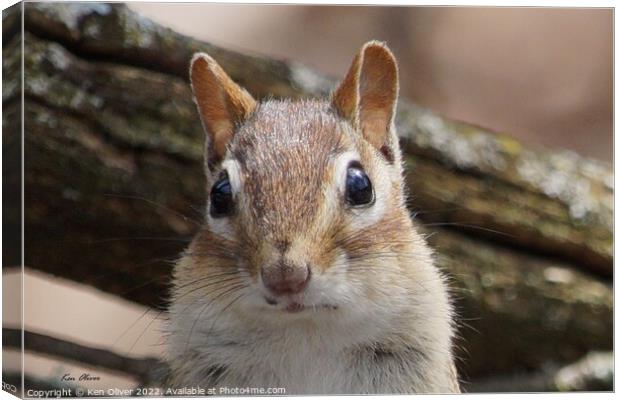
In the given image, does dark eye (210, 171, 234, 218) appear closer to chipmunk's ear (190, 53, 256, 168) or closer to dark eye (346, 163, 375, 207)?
chipmunk's ear (190, 53, 256, 168)

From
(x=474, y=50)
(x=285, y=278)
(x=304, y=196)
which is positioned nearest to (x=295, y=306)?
(x=285, y=278)

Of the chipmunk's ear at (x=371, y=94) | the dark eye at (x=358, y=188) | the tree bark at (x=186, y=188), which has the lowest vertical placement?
the tree bark at (x=186, y=188)

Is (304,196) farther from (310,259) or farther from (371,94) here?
(371,94)

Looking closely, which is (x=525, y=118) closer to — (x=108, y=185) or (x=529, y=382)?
(x=529, y=382)

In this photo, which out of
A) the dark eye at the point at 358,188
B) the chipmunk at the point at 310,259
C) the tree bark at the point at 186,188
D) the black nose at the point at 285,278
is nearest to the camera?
the black nose at the point at 285,278

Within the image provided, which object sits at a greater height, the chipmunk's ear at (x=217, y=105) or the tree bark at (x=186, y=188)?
the chipmunk's ear at (x=217, y=105)

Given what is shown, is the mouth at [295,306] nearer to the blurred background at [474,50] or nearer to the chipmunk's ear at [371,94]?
the chipmunk's ear at [371,94]

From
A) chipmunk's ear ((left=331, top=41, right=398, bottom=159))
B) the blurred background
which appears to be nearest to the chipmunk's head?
chipmunk's ear ((left=331, top=41, right=398, bottom=159))

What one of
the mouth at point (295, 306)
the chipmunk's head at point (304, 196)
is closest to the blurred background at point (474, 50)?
the chipmunk's head at point (304, 196)
